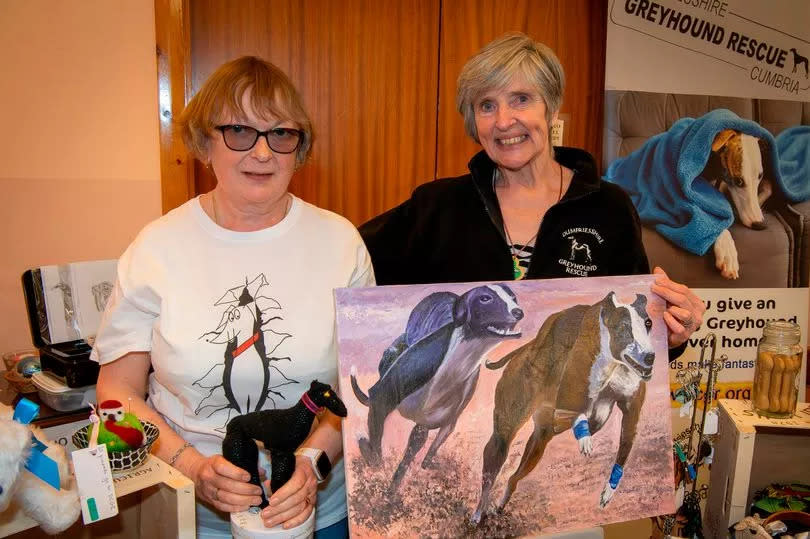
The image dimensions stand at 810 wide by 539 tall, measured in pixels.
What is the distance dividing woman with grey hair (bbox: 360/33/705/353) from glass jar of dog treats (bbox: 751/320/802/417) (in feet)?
0.81

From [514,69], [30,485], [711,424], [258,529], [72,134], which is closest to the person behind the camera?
[30,485]

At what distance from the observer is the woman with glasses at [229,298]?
129 cm

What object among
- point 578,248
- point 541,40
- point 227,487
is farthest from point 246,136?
point 541,40

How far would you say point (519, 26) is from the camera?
2.84m

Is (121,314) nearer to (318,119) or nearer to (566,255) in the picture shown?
(566,255)

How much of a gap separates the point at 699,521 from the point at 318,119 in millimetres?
2018

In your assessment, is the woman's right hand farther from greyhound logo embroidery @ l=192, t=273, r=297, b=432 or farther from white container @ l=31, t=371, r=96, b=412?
white container @ l=31, t=371, r=96, b=412

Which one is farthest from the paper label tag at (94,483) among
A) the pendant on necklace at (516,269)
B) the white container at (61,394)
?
the pendant on necklace at (516,269)

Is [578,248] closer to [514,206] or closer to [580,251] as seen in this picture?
[580,251]

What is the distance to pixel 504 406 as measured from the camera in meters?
1.23

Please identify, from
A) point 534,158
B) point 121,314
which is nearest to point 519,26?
point 534,158

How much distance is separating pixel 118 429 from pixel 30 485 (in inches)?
6.7

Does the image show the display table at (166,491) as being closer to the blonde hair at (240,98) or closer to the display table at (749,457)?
the blonde hair at (240,98)

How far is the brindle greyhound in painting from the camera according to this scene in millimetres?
1230
